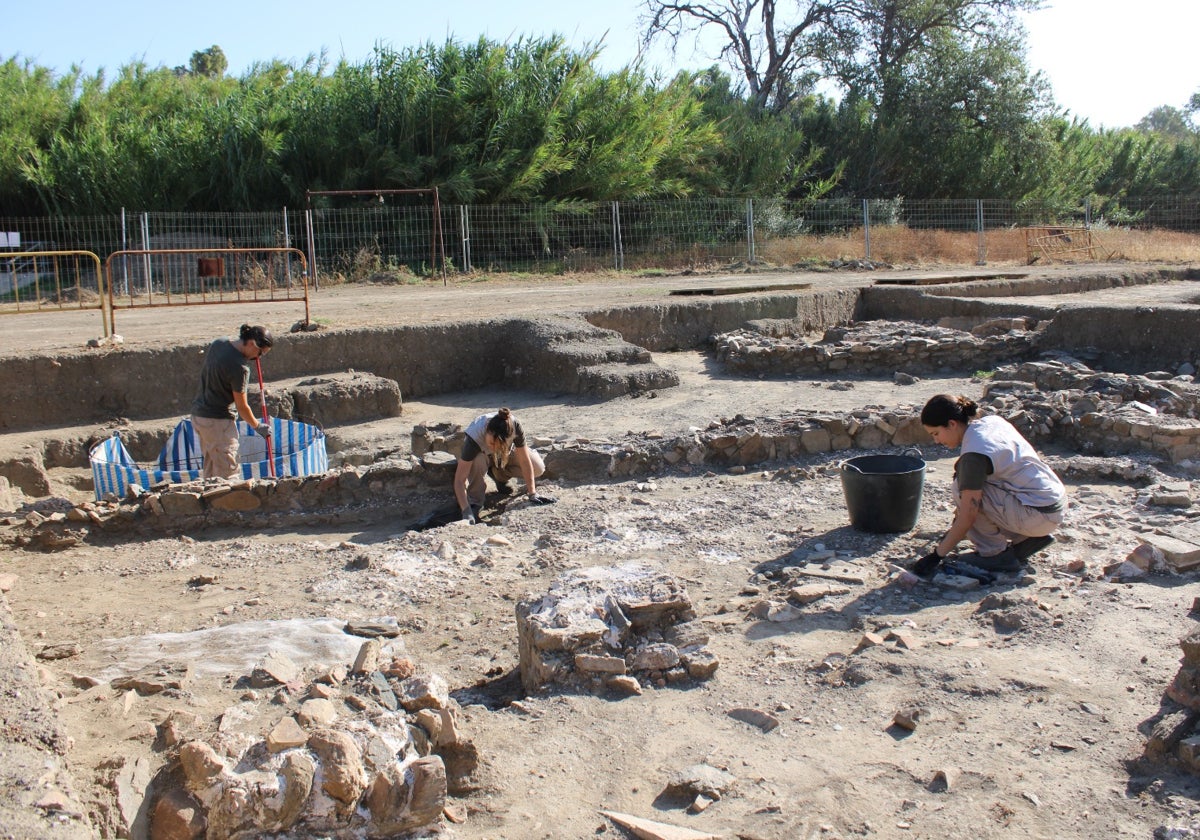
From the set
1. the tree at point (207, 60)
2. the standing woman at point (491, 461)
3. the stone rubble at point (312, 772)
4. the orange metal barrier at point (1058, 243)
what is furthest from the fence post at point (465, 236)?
the tree at point (207, 60)

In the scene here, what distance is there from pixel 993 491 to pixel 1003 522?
0.16 meters

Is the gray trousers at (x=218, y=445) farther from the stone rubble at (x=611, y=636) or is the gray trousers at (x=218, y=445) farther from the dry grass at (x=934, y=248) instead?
the dry grass at (x=934, y=248)

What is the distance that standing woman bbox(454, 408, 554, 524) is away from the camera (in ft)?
20.9

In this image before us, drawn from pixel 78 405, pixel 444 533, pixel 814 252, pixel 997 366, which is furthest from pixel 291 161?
pixel 444 533

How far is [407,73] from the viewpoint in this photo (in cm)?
2100

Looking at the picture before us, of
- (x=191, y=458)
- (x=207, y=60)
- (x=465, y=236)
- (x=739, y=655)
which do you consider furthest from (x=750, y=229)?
(x=207, y=60)

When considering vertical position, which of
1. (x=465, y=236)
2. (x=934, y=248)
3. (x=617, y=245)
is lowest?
(x=934, y=248)

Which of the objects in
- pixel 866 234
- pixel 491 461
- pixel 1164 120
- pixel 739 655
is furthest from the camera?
pixel 1164 120

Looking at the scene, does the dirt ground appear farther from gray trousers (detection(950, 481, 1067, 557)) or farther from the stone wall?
the stone wall

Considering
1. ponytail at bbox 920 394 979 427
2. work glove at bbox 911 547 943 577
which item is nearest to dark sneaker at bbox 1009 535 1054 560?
work glove at bbox 911 547 943 577

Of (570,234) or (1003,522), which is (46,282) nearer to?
(570,234)

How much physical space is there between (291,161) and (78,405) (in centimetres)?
1193

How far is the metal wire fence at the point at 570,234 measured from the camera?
18250 mm

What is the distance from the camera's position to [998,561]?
5.04 metres
